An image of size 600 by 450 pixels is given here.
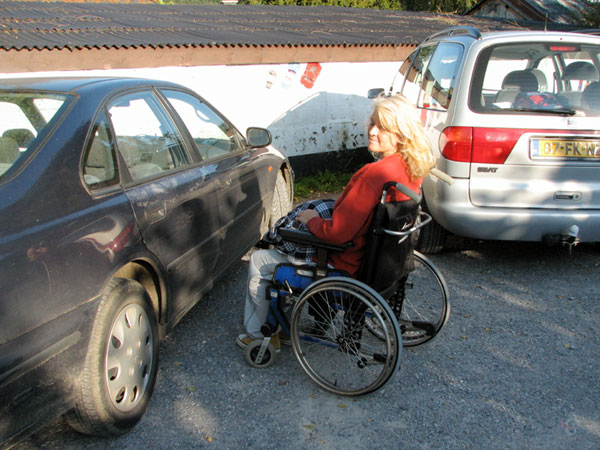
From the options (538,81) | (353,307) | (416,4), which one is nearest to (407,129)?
(353,307)

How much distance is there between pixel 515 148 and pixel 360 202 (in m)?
1.89

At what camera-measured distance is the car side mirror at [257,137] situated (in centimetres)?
424

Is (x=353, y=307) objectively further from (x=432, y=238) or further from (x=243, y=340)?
(x=432, y=238)

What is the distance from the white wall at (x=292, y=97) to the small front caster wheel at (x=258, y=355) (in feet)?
15.8

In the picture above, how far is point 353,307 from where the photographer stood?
279 centimetres

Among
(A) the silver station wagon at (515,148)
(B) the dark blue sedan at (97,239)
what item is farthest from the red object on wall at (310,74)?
(B) the dark blue sedan at (97,239)

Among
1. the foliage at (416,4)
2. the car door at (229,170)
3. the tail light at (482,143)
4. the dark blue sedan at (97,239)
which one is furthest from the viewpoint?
the foliage at (416,4)

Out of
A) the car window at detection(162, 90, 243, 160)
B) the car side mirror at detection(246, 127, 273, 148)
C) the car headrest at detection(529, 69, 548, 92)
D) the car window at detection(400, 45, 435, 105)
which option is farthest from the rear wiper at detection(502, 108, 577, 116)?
the car window at detection(162, 90, 243, 160)

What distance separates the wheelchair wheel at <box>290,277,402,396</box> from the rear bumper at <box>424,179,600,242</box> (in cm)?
155

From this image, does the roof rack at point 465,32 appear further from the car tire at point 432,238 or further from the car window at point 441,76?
the car tire at point 432,238

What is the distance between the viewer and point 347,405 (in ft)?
9.29

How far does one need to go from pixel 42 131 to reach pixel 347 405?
202 centimetres

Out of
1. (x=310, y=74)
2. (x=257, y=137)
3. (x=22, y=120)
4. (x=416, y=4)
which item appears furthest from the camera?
(x=416, y=4)

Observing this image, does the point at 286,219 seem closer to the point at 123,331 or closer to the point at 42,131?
the point at 123,331
